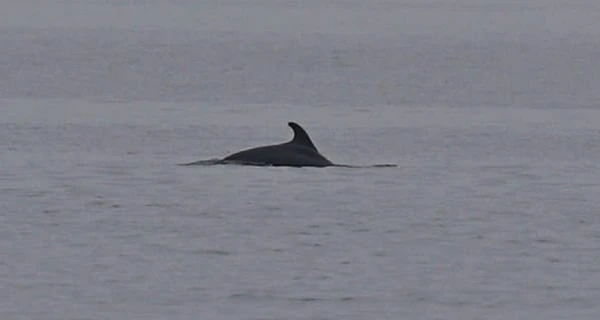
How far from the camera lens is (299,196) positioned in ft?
49.7

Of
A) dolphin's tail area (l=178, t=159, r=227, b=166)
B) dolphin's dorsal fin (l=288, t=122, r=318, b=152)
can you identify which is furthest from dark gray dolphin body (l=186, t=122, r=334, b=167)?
dolphin's tail area (l=178, t=159, r=227, b=166)

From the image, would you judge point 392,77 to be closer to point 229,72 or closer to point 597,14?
point 229,72

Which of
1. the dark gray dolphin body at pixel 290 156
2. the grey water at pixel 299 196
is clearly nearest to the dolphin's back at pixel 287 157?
the dark gray dolphin body at pixel 290 156

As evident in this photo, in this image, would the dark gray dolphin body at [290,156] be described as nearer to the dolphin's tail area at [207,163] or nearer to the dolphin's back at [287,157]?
the dolphin's back at [287,157]

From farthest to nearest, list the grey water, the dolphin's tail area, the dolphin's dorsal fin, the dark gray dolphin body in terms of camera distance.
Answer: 1. the dolphin's tail area
2. the dark gray dolphin body
3. the dolphin's dorsal fin
4. the grey water

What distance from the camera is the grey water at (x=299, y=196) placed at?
1120cm

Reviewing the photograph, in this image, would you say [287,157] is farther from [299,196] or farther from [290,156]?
[299,196]

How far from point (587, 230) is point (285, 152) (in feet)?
12.6

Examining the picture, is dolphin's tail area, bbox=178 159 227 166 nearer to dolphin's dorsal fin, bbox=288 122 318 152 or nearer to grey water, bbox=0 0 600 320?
grey water, bbox=0 0 600 320

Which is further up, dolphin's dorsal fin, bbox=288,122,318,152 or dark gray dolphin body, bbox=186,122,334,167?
dolphin's dorsal fin, bbox=288,122,318,152

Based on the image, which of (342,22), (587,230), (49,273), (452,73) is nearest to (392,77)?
(452,73)

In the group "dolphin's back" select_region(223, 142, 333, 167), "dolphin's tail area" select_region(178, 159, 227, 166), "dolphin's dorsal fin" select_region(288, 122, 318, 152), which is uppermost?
"dolphin's dorsal fin" select_region(288, 122, 318, 152)

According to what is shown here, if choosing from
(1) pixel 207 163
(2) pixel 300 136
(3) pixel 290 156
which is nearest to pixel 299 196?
(2) pixel 300 136

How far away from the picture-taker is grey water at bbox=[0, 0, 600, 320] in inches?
441
